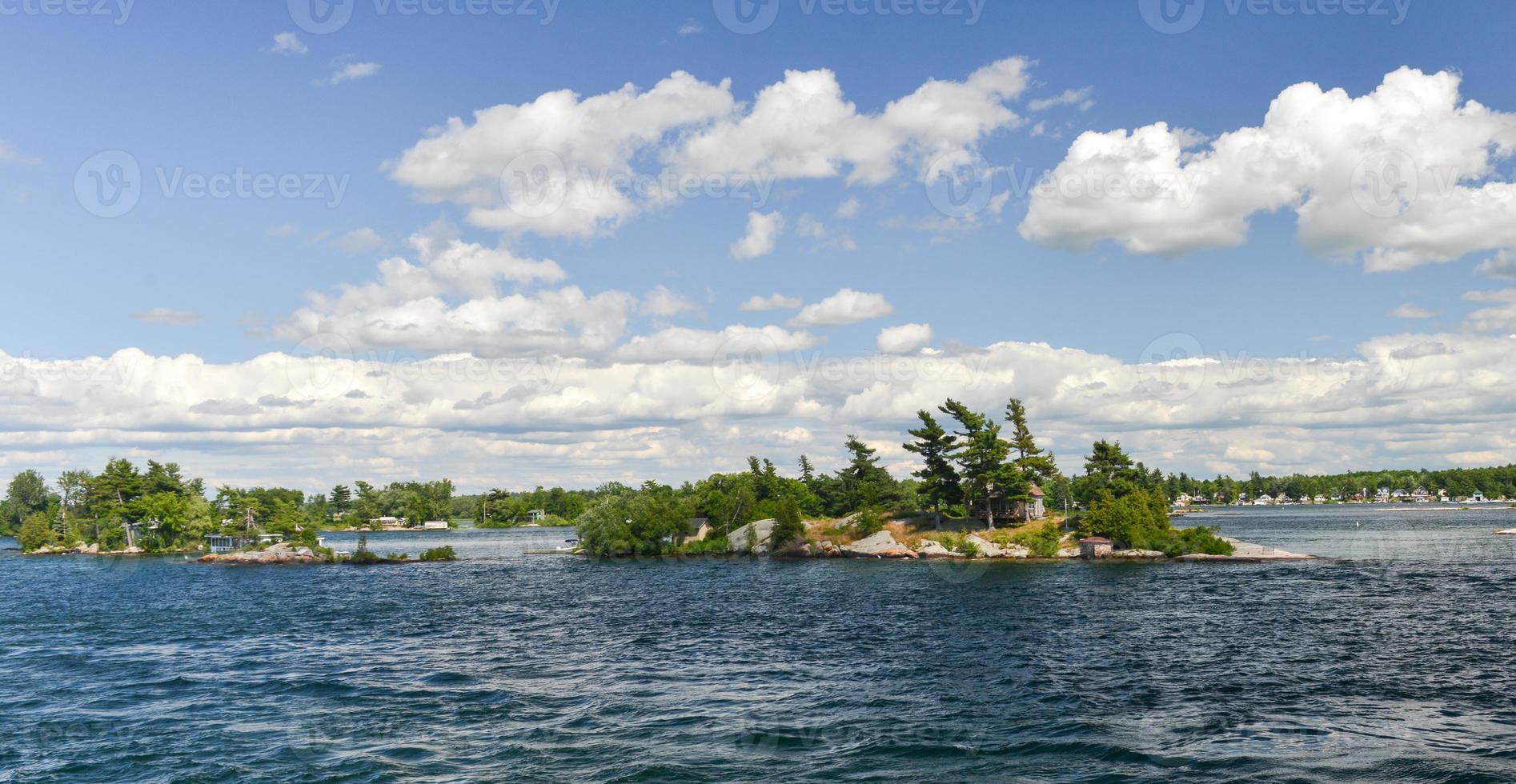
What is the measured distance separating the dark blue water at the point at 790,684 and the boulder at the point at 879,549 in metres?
48.3

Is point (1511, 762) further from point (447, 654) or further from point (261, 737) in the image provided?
point (447, 654)

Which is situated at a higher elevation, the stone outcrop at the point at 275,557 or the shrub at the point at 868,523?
the shrub at the point at 868,523

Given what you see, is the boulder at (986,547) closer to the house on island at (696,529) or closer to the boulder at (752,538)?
the boulder at (752,538)

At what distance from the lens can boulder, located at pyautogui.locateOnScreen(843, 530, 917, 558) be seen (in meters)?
147

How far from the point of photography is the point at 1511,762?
32.3 metres

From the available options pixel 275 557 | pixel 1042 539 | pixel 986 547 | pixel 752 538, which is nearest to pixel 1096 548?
pixel 1042 539

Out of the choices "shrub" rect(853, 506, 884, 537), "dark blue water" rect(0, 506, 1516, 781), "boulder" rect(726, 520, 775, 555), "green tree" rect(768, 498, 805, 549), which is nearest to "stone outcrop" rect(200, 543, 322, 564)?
"dark blue water" rect(0, 506, 1516, 781)

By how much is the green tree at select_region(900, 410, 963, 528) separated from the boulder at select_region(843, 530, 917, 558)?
9.21m

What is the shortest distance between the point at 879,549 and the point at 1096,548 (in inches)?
1346

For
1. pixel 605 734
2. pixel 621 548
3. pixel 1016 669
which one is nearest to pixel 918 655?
pixel 1016 669

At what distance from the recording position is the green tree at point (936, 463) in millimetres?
151125

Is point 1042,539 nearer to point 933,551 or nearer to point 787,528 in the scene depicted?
point 933,551

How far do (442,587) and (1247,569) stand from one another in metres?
94.9

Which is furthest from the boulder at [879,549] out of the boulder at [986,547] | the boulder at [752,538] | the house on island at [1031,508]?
the house on island at [1031,508]
